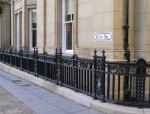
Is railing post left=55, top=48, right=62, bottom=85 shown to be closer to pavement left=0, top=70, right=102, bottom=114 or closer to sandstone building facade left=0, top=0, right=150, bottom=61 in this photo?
pavement left=0, top=70, right=102, bottom=114

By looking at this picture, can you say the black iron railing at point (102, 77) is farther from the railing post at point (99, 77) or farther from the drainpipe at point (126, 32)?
the drainpipe at point (126, 32)

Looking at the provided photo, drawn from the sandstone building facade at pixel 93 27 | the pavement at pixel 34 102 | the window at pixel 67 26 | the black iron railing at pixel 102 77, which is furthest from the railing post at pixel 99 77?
the window at pixel 67 26

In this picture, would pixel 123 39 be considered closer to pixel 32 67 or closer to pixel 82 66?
pixel 82 66

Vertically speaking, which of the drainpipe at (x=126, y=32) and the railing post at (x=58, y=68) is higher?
the drainpipe at (x=126, y=32)

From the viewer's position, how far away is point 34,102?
25.1 feet

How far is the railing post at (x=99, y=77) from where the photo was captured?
6707mm

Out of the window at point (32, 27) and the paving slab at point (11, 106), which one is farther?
the window at point (32, 27)

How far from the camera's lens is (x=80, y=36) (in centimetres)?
919

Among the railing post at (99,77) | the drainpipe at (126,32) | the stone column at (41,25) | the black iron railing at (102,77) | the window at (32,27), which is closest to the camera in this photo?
the black iron railing at (102,77)

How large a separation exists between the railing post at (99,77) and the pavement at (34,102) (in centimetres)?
44

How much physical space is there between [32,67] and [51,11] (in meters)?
2.51

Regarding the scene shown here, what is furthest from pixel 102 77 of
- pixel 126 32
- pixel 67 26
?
pixel 67 26

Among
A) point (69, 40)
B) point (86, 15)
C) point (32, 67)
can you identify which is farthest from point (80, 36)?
point (32, 67)

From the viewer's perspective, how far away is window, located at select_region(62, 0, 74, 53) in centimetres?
1061
